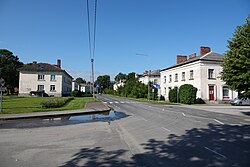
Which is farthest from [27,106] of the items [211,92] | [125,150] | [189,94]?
[211,92]

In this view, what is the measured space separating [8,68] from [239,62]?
72.9 metres

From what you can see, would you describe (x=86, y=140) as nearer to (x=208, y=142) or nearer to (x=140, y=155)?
(x=140, y=155)

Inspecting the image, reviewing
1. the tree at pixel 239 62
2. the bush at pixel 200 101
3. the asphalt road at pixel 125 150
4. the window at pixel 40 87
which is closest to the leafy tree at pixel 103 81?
the window at pixel 40 87

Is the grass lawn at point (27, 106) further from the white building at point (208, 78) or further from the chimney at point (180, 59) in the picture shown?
the chimney at point (180, 59)

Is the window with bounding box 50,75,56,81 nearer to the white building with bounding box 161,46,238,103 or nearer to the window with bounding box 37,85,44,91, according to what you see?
the window with bounding box 37,85,44,91

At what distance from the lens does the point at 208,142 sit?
7680mm

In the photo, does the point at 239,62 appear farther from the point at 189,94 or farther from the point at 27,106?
the point at 27,106

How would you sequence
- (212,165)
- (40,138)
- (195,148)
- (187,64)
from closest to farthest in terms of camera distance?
(212,165) < (195,148) < (40,138) < (187,64)

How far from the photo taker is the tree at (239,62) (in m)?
15.8

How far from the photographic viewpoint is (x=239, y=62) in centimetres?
1602

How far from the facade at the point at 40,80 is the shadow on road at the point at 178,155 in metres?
50.3

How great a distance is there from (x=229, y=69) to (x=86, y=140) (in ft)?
45.9

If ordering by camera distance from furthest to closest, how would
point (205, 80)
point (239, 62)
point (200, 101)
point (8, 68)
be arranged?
point (8, 68), point (205, 80), point (200, 101), point (239, 62)

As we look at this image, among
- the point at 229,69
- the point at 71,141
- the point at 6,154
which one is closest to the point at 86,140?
the point at 71,141
